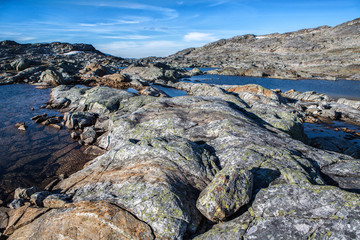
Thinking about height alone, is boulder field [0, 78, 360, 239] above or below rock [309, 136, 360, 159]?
above

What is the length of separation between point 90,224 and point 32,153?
45.7 feet

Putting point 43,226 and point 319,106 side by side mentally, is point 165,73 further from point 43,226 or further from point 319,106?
point 43,226

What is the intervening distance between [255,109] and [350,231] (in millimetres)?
15032

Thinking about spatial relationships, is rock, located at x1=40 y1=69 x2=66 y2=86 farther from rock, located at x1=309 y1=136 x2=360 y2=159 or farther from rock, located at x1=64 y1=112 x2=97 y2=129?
rock, located at x1=309 y1=136 x2=360 y2=159

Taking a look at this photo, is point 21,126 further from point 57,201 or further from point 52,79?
point 52,79

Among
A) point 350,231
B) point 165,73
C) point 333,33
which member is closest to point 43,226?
point 350,231

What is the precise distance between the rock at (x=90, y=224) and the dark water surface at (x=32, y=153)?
6904mm

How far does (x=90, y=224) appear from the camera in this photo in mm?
6402

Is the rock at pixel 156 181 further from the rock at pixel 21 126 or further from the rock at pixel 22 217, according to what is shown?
the rock at pixel 21 126

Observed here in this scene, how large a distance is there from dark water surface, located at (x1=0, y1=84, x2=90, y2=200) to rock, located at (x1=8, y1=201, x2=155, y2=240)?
6.90m

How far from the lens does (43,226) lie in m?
7.05

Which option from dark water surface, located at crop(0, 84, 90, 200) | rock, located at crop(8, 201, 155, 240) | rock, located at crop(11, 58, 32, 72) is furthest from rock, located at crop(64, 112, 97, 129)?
rock, located at crop(11, 58, 32, 72)

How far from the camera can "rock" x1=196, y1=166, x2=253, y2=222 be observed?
6309mm

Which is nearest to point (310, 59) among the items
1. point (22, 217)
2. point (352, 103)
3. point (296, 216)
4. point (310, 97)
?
point (310, 97)
